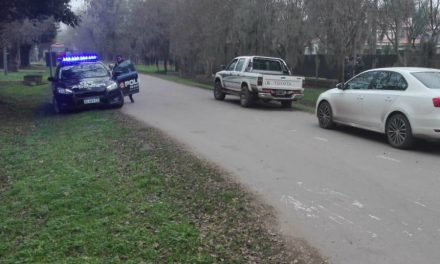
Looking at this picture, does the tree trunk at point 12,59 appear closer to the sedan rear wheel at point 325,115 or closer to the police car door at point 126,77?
the police car door at point 126,77

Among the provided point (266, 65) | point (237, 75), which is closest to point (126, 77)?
point (237, 75)

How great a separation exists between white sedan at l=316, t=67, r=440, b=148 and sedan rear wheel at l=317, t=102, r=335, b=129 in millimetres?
238

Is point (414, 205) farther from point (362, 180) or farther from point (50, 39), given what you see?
point (50, 39)

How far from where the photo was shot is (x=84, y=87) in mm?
16359

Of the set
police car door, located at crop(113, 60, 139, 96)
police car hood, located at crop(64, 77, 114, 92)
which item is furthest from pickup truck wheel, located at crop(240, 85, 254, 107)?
police car hood, located at crop(64, 77, 114, 92)

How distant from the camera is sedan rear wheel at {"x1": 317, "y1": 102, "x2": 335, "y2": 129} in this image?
1239 centimetres

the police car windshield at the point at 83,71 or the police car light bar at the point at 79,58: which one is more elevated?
the police car light bar at the point at 79,58

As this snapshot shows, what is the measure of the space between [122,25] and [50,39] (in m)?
11.0

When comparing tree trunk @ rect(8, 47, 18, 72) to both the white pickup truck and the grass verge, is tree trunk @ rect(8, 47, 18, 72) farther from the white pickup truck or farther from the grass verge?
the grass verge

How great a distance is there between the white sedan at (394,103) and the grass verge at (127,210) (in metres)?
4.10

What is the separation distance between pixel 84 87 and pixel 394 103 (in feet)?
33.2

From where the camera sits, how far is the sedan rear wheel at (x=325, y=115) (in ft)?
40.7

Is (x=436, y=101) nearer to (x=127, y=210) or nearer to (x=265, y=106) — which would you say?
(x=127, y=210)

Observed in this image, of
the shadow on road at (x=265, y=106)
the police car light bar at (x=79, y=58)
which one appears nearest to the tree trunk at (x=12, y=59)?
the police car light bar at (x=79, y=58)
